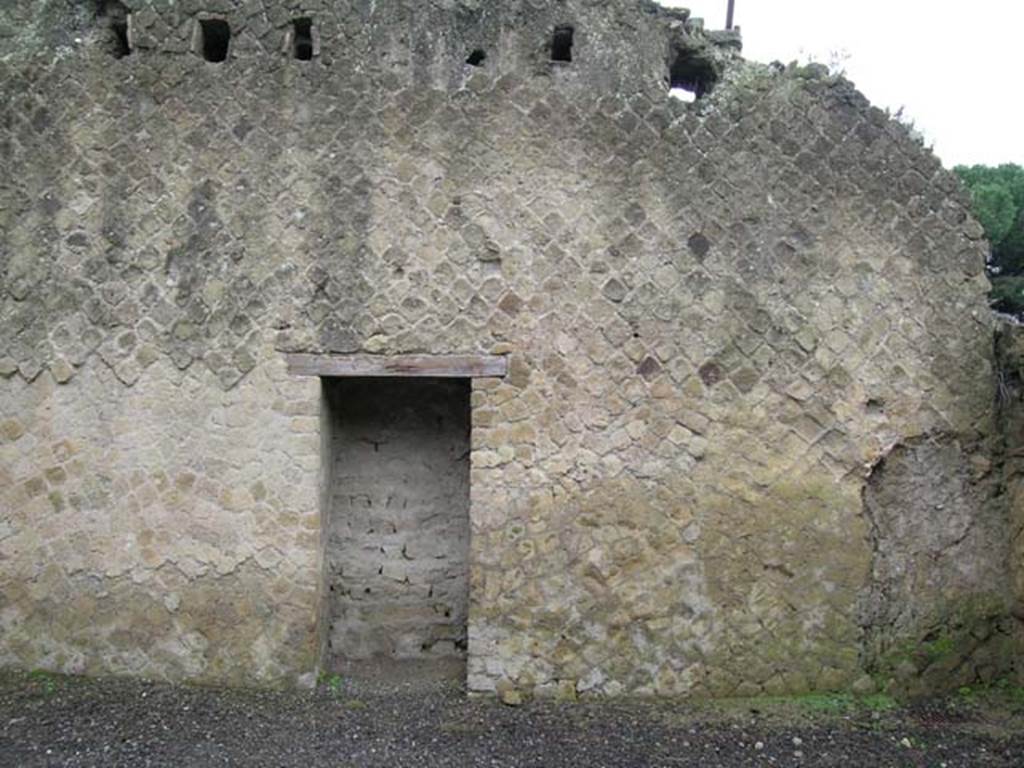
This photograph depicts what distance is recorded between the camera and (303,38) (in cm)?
498

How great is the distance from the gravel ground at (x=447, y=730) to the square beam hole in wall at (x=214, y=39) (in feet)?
12.0

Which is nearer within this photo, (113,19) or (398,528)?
(113,19)

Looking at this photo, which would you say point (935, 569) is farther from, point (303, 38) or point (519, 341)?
point (303, 38)

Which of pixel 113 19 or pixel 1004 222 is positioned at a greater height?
pixel 1004 222

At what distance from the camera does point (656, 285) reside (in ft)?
15.6

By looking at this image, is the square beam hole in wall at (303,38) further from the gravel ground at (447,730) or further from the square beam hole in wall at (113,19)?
the gravel ground at (447,730)

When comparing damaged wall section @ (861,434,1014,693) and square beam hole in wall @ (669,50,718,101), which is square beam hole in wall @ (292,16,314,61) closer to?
square beam hole in wall @ (669,50,718,101)

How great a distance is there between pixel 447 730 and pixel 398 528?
1.27 meters

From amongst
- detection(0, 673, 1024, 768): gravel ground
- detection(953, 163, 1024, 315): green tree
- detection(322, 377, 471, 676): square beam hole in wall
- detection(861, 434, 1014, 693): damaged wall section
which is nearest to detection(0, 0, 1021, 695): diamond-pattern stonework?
detection(861, 434, 1014, 693): damaged wall section

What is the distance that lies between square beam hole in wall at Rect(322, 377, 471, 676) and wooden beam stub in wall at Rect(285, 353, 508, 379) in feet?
1.21

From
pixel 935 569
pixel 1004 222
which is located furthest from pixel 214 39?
pixel 1004 222

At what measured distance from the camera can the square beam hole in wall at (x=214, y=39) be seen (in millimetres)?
4918

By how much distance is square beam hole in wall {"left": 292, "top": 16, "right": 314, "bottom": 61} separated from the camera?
4895 mm

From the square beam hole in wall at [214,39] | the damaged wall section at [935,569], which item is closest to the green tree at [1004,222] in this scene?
the damaged wall section at [935,569]
